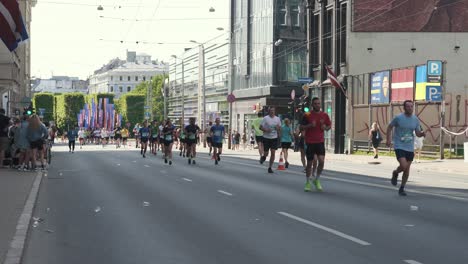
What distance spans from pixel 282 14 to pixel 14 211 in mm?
52248

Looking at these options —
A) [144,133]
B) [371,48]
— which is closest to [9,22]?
[144,133]

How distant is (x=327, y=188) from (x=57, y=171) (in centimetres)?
1059

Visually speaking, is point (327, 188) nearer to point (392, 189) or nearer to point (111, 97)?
point (392, 189)

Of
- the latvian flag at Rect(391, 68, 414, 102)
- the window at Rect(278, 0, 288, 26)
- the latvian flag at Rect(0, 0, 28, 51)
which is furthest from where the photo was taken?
the window at Rect(278, 0, 288, 26)

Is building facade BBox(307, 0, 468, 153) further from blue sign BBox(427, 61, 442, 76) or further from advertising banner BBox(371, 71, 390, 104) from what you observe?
blue sign BBox(427, 61, 442, 76)

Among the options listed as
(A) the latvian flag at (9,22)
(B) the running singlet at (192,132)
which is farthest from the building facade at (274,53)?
(A) the latvian flag at (9,22)

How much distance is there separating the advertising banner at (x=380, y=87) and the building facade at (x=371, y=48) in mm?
56

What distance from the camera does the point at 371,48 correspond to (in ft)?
144

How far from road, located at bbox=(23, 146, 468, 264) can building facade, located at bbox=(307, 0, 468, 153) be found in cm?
2592

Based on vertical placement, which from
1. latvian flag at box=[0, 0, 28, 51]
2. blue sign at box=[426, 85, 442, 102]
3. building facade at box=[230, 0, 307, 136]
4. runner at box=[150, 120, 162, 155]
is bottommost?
runner at box=[150, 120, 162, 155]

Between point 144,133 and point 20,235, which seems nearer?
point 20,235

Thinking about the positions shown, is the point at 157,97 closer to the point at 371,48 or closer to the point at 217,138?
the point at 371,48

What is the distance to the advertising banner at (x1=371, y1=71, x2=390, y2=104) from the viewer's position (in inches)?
1523

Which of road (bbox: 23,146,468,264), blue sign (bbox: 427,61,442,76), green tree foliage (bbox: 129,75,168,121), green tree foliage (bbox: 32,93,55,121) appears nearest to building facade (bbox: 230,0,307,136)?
blue sign (bbox: 427,61,442,76)
